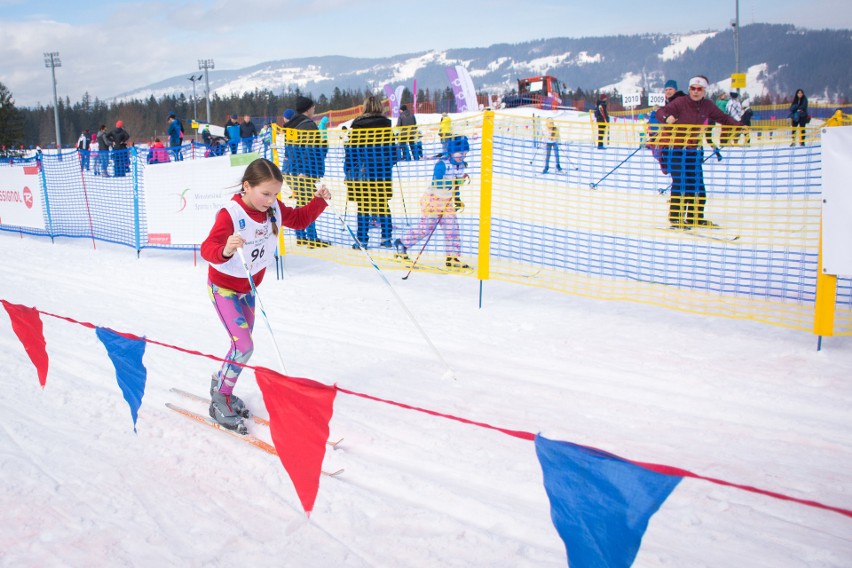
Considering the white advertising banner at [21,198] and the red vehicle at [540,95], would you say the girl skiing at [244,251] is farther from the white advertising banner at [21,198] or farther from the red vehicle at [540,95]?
the red vehicle at [540,95]

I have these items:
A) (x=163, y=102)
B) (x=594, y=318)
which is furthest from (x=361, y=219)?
(x=163, y=102)

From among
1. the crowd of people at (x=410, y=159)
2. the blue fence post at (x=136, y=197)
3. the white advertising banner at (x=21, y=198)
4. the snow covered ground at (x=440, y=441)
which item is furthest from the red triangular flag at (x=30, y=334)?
the white advertising banner at (x=21, y=198)

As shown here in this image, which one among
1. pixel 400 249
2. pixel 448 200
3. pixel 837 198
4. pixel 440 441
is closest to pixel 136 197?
pixel 400 249

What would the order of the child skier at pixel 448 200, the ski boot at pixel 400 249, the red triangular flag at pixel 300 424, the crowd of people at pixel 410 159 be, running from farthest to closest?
the ski boot at pixel 400 249 < the child skier at pixel 448 200 < the crowd of people at pixel 410 159 < the red triangular flag at pixel 300 424

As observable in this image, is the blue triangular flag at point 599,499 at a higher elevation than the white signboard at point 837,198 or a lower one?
lower

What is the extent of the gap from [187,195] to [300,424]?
7.47 metres

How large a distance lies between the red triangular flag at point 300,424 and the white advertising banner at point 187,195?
6285 millimetres

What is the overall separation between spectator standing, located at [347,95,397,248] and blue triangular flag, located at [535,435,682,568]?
252 inches

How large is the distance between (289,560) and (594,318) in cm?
427

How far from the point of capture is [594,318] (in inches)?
245

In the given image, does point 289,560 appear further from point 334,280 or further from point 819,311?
point 334,280

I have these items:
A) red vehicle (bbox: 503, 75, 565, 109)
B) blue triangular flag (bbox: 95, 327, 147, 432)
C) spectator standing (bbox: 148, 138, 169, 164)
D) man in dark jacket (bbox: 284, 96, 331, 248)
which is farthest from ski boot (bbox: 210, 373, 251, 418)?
red vehicle (bbox: 503, 75, 565, 109)

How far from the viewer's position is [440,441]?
152 inches

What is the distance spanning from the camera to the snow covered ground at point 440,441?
288cm
